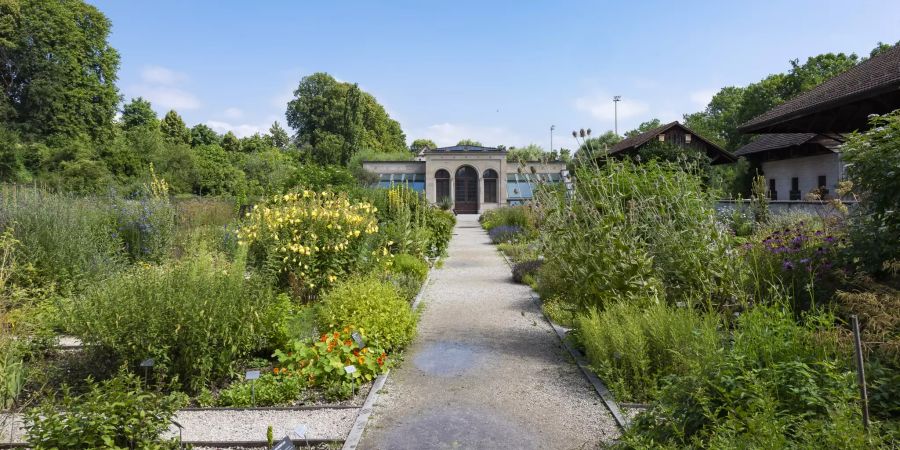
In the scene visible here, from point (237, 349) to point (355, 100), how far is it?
2313 inches

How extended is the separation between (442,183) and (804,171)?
32.3 m

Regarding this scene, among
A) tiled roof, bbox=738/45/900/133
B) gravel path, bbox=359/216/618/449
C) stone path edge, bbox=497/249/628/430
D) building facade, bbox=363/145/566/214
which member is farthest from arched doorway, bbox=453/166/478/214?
stone path edge, bbox=497/249/628/430

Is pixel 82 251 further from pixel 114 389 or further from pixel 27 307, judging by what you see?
pixel 114 389

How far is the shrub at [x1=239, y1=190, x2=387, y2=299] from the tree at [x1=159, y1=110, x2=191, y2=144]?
44.4m

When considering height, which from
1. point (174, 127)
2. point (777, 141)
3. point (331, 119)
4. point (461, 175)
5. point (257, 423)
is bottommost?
point (257, 423)

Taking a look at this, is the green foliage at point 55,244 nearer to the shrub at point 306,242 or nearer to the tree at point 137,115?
the shrub at point 306,242

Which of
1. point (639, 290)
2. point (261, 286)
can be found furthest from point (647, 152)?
point (261, 286)

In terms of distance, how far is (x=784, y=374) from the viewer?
10.7 feet

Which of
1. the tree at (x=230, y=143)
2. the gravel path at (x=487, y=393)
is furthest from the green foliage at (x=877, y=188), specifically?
the tree at (x=230, y=143)

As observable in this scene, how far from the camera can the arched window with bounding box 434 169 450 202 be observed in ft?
170

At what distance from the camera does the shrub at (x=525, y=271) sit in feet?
37.2

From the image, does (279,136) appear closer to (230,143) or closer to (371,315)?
(230,143)

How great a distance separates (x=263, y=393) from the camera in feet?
15.3

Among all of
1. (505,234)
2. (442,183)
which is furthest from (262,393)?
(442,183)
